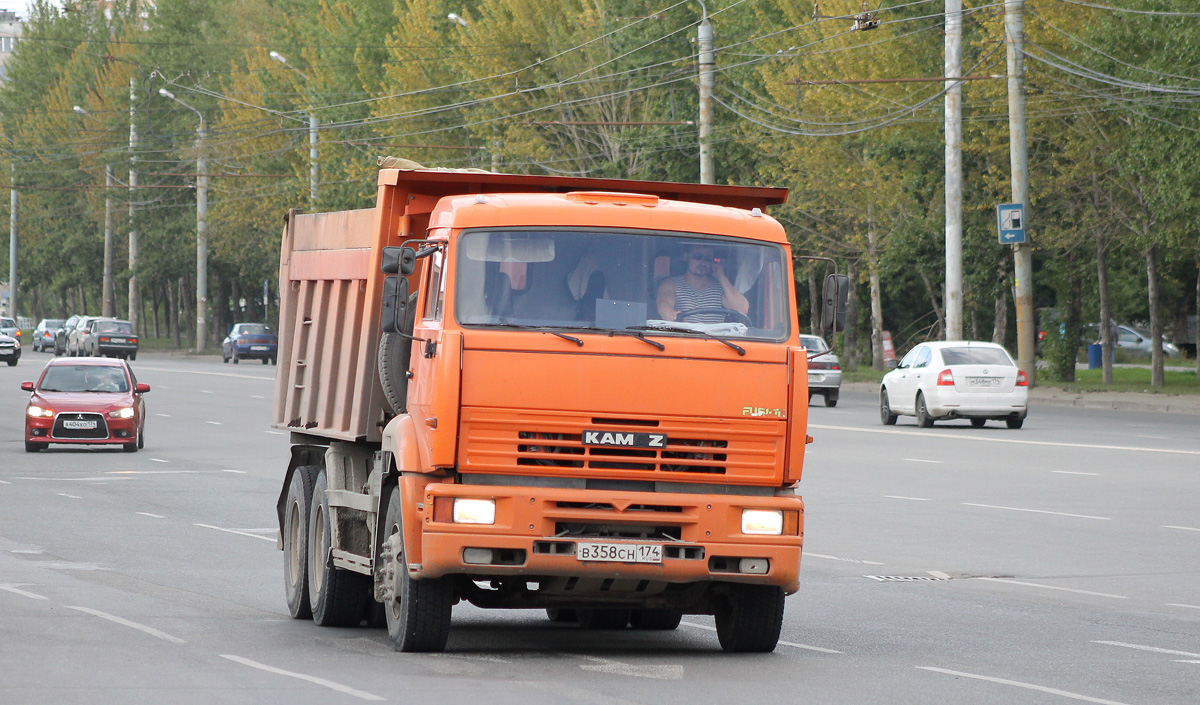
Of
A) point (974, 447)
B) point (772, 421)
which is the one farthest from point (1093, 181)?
point (772, 421)

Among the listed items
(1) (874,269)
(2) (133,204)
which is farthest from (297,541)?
(2) (133,204)

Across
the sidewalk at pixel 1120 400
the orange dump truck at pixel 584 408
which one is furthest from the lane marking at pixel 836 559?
the sidewalk at pixel 1120 400

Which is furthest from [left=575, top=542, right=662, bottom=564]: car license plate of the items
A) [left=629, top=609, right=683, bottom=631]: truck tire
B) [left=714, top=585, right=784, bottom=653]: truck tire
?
[left=629, top=609, right=683, bottom=631]: truck tire

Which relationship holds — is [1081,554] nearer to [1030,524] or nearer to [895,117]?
[1030,524]

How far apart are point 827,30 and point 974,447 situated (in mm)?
24946

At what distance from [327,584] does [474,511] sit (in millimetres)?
2342

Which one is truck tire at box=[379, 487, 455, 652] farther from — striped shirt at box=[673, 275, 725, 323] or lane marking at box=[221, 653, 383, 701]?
striped shirt at box=[673, 275, 725, 323]

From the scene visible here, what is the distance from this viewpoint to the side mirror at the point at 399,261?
957 centimetres

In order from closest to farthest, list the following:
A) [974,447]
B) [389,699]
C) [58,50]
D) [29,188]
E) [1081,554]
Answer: [389,699], [1081,554], [974,447], [29,188], [58,50]

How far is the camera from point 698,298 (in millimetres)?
9766

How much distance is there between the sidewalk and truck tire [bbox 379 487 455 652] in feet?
95.4

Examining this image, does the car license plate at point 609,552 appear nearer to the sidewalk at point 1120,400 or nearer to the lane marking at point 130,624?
the lane marking at point 130,624

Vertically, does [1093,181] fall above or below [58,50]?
below

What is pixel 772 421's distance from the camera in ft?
31.3
